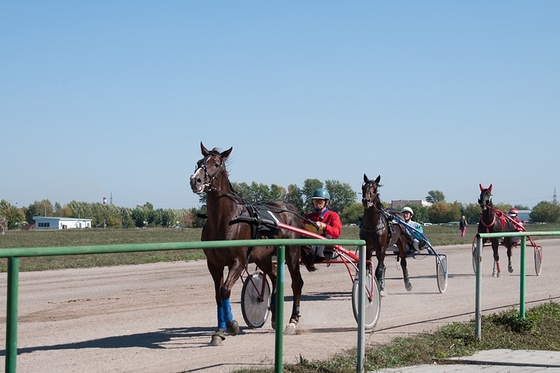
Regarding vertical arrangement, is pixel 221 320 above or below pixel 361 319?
below

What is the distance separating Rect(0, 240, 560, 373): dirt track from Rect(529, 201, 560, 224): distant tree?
84.2 m

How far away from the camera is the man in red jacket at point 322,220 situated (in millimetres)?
9188

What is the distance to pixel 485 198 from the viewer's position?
634 inches

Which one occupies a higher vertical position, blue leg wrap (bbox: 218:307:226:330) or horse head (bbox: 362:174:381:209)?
horse head (bbox: 362:174:381:209)

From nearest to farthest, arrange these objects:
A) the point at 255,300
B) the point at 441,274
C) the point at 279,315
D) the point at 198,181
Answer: the point at 279,315
the point at 198,181
the point at 255,300
the point at 441,274

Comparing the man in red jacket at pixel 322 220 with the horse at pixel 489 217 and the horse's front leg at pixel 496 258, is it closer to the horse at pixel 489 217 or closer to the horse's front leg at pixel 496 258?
the horse's front leg at pixel 496 258

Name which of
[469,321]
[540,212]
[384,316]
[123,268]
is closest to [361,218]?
[384,316]

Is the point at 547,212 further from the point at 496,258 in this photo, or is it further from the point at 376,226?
the point at 376,226

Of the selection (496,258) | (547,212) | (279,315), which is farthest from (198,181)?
(547,212)

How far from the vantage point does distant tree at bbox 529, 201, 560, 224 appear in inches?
3698

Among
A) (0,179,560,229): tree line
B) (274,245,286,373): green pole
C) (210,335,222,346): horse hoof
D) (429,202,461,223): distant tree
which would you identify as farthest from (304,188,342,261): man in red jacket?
(429,202,461,223): distant tree

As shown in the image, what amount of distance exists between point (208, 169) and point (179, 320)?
64.0 inches

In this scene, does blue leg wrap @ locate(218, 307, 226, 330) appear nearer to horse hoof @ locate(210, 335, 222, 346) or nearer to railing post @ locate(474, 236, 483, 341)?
horse hoof @ locate(210, 335, 222, 346)

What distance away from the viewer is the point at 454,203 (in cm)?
11900
